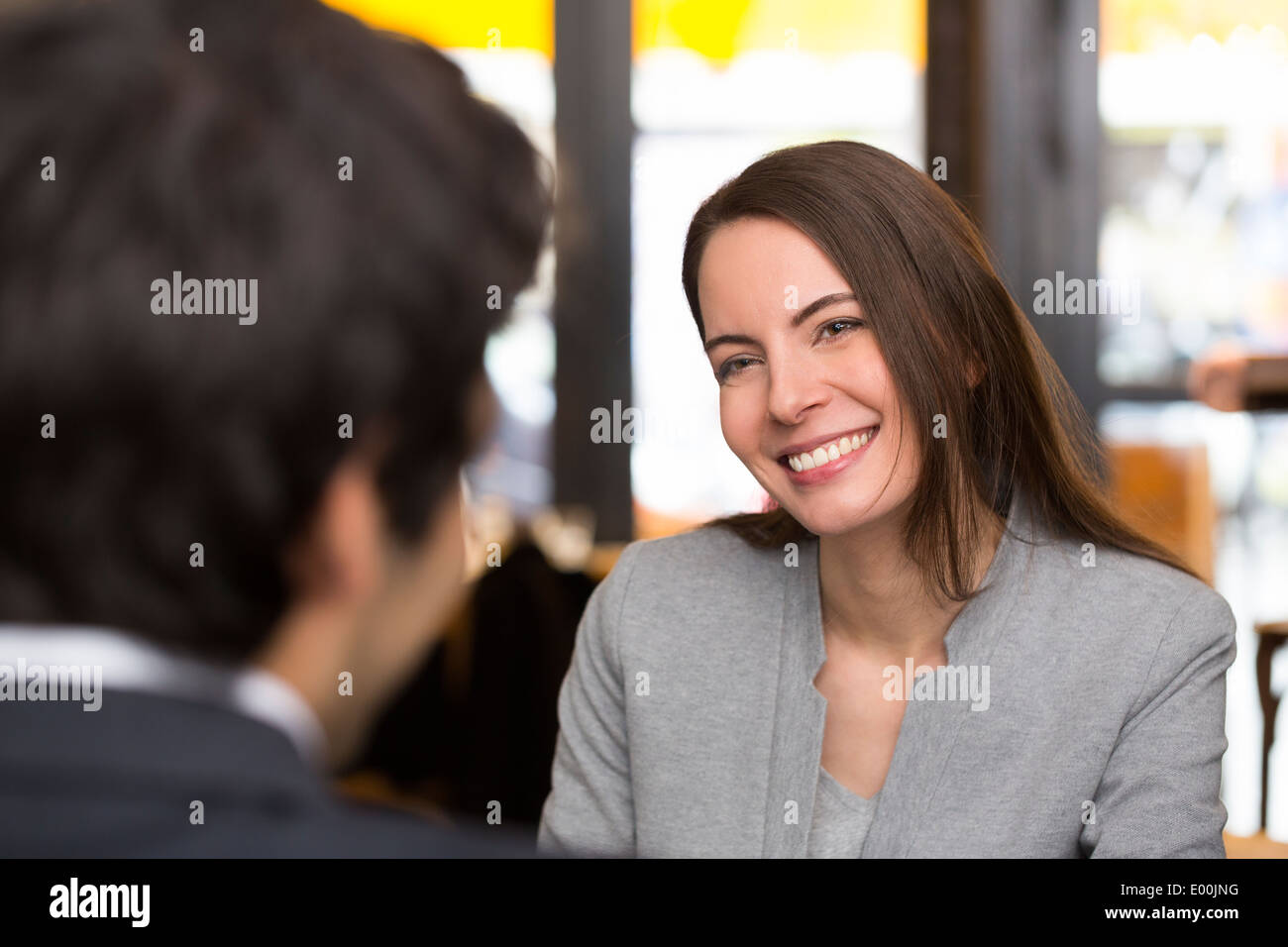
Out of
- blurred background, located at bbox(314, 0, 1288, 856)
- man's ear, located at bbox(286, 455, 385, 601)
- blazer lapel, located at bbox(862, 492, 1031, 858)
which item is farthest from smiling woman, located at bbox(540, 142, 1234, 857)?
blurred background, located at bbox(314, 0, 1288, 856)

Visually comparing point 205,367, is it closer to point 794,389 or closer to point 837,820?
point 794,389

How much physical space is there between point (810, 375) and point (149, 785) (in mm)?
899

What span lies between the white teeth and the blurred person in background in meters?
0.81

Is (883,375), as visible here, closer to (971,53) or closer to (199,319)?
(199,319)

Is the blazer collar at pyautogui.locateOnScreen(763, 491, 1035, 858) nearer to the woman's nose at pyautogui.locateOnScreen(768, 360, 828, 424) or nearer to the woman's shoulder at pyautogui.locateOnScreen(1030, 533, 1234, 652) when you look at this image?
the woman's shoulder at pyautogui.locateOnScreen(1030, 533, 1234, 652)

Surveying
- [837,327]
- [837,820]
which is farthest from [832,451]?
[837,820]

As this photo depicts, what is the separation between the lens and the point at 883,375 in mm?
1248

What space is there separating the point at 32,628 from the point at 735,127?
3.52 meters

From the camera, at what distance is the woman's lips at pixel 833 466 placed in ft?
4.14

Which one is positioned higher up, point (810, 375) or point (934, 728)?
point (810, 375)

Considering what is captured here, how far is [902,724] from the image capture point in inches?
48.9

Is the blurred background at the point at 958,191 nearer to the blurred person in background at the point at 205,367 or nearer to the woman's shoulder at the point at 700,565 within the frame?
the woman's shoulder at the point at 700,565

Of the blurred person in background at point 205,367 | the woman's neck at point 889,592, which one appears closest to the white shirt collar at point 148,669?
the blurred person in background at point 205,367

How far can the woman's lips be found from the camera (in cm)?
126
